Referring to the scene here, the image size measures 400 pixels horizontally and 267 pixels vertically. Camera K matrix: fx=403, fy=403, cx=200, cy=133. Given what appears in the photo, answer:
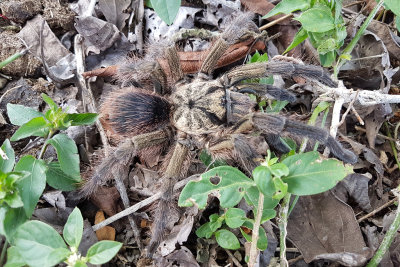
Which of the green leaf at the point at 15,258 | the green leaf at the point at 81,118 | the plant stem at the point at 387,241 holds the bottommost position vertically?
the plant stem at the point at 387,241

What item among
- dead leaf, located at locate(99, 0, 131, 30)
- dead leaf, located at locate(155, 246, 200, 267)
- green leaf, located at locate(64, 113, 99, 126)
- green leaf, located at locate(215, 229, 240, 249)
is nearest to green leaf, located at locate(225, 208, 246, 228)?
green leaf, located at locate(215, 229, 240, 249)

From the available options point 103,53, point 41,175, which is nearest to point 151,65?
point 103,53

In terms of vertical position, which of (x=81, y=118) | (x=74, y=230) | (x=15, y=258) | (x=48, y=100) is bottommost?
(x=15, y=258)

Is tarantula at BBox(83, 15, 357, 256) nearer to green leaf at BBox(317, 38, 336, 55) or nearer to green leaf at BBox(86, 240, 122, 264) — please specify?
green leaf at BBox(317, 38, 336, 55)

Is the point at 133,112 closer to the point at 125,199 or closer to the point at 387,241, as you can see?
the point at 125,199

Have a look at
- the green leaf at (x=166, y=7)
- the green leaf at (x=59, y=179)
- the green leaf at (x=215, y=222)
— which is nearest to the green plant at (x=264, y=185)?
the green leaf at (x=215, y=222)

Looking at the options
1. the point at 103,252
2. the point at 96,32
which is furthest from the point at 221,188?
the point at 96,32

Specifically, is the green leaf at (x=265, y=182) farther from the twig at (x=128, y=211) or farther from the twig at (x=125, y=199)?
the twig at (x=125, y=199)

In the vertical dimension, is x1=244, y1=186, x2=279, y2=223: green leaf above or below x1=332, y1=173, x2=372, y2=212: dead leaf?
above
